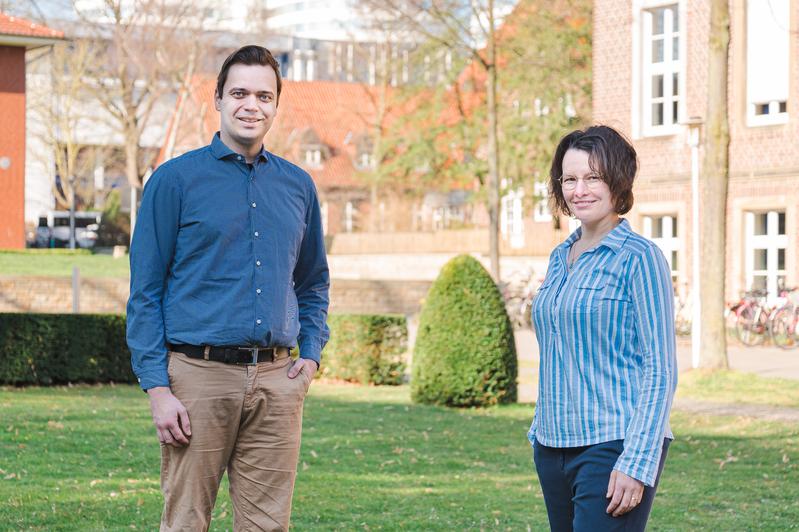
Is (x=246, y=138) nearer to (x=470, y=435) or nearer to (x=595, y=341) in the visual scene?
(x=595, y=341)

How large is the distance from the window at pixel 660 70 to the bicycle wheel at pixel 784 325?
6163mm

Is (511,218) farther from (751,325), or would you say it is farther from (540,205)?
(751,325)

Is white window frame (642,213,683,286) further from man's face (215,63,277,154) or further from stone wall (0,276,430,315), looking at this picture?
man's face (215,63,277,154)

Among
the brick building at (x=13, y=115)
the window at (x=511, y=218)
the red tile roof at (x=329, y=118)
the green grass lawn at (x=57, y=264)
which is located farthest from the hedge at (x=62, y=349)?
the red tile roof at (x=329, y=118)

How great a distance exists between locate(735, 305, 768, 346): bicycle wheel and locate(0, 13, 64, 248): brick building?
23.5 metres

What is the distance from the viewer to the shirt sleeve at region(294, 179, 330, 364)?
15.1 feet

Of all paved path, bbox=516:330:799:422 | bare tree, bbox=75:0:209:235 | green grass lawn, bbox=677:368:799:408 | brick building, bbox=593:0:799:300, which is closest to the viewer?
paved path, bbox=516:330:799:422

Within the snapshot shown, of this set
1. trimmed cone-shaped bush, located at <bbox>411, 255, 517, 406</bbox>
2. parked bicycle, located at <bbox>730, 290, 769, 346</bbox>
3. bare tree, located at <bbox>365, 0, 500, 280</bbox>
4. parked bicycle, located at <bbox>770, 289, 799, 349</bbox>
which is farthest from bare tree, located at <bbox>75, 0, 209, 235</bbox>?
trimmed cone-shaped bush, located at <bbox>411, 255, 517, 406</bbox>

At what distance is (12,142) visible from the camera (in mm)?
40000

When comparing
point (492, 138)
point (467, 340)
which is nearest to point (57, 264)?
point (492, 138)

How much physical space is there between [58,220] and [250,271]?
2530 inches

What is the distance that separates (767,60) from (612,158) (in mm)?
24004

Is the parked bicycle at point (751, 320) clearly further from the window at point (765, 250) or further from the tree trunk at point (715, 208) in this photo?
the tree trunk at point (715, 208)

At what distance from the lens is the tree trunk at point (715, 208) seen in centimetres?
1620
